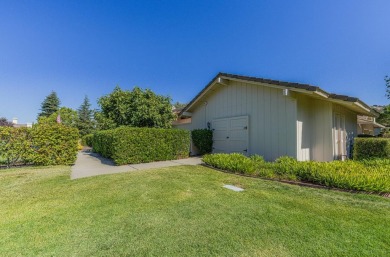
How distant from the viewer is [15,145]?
8312 mm

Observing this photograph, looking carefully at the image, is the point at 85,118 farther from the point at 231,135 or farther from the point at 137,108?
the point at 231,135

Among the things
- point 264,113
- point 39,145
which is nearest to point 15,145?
point 39,145

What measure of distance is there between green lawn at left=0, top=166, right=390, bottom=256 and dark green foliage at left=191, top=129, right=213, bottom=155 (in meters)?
6.71

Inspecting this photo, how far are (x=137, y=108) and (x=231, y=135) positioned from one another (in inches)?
317

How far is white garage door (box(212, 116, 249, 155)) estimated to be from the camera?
33.8ft

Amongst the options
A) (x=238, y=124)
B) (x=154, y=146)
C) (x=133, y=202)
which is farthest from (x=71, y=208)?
(x=238, y=124)

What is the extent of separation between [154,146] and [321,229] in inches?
316

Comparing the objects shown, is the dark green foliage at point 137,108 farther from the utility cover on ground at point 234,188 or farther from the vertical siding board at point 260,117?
the utility cover on ground at point 234,188

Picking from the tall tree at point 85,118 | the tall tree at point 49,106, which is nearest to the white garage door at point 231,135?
the tall tree at point 85,118

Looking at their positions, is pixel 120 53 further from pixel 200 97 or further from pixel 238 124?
pixel 238 124

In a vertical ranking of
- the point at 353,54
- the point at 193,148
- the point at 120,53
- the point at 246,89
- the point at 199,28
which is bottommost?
the point at 193,148

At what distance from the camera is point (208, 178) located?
6.20m

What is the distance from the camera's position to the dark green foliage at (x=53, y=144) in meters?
8.67

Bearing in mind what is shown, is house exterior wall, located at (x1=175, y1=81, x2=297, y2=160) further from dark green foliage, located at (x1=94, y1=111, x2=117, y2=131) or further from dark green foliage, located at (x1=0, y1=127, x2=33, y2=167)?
dark green foliage, located at (x1=0, y1=127, x2=33, y2=167)
